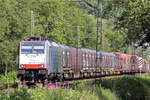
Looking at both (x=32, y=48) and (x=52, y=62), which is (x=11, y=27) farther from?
(x=32, y=48)

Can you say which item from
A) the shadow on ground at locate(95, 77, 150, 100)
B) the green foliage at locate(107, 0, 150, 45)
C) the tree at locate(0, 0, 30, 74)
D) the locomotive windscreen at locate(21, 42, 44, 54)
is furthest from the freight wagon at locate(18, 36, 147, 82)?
the tree at locate(0, 0, 30, 74)

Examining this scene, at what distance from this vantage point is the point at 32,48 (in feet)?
84.2

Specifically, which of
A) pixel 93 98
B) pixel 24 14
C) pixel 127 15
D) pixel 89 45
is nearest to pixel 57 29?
pixel 24 14

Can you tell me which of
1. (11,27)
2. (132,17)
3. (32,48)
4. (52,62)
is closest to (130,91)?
(132,17)

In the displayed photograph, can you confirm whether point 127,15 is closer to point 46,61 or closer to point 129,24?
point 129,24

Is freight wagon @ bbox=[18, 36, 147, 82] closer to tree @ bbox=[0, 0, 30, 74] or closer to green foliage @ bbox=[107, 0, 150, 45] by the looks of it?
green foliage @ bbox=[107, 0, 150, 45]

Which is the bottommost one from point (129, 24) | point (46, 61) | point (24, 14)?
point (46, 61)

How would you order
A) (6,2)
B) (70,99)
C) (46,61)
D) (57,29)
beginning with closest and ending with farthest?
(70,99) < (46,61) < (6,2) < (57,29)

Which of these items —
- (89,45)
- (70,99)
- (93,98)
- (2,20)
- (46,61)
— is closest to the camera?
(70,99)

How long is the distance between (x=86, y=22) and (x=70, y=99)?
69799mm

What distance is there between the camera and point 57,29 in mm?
44250

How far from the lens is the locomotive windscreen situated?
83.9 ft

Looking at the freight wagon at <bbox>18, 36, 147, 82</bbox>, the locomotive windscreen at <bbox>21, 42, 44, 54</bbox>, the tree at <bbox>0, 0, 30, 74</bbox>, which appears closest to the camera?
the freight wagon at <bbox>18, 36, 147, 82</bbox>

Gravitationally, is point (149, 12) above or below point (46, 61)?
above
